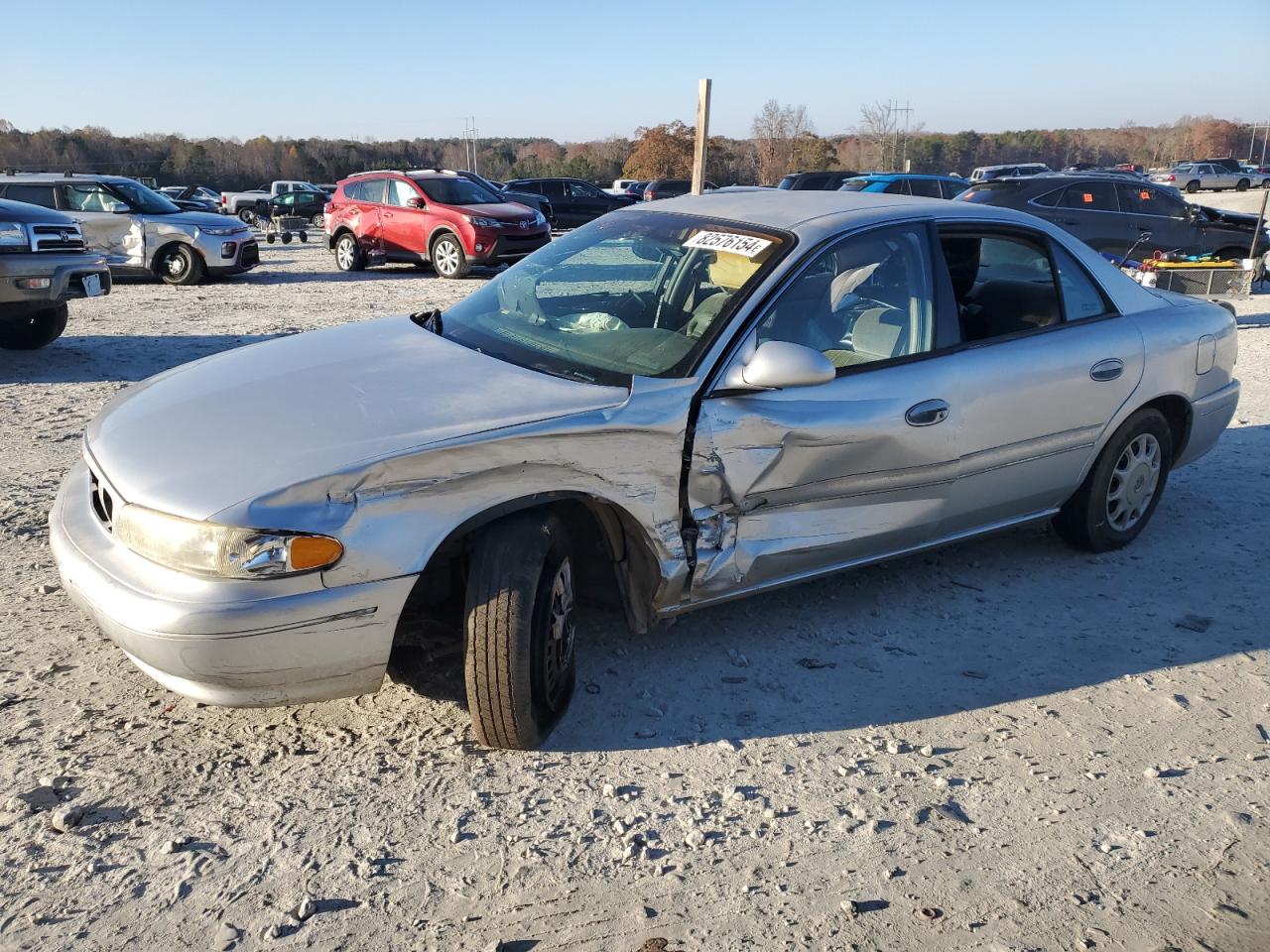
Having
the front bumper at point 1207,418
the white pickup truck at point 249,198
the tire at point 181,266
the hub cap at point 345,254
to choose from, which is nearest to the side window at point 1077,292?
the front bumper at point 1207,418

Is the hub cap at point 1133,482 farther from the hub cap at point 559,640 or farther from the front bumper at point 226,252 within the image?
the front bumper at point 226,252

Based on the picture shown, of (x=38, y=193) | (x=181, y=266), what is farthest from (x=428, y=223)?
(x=38, y=193)

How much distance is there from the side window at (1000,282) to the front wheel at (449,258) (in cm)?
1341

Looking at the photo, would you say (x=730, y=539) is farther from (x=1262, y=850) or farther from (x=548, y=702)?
(x=1262, y=850)

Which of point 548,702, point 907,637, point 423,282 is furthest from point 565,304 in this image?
point 423,282

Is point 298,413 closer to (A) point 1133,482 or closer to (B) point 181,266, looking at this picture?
(A) point 1133,482

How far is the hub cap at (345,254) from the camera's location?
18.3 meters

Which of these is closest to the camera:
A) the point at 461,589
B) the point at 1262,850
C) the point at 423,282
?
the point at 1262,850

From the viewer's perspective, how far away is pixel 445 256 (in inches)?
678

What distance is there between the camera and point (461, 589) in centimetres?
322

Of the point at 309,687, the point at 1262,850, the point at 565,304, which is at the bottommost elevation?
the point at 1262,850

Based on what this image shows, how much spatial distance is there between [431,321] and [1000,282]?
241 cm

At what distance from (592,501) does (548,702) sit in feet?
2.07

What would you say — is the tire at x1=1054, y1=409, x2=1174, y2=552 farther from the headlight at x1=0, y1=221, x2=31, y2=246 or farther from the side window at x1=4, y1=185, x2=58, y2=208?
the side window at x1=4, y1=185, x2=58, y2=208
